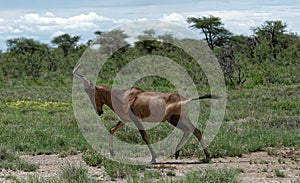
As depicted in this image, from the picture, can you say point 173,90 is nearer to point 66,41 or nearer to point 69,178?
point 69,178

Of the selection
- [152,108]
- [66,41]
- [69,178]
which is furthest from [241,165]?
[66,41]

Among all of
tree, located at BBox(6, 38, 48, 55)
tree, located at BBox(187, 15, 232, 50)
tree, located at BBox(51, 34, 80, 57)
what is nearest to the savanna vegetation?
tree, located at BBox(187, 15, 232, 50)

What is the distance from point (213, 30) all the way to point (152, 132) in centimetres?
2721

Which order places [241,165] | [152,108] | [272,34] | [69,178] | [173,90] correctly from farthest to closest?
[272,34] → [173,90] → [152,108] → [241,165] → [69,178]

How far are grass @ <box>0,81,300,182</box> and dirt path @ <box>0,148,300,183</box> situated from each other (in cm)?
17

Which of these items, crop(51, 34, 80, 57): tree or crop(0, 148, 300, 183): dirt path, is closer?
crop(0, 148, 300, 183): dirt path

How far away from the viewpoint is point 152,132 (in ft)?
36.4

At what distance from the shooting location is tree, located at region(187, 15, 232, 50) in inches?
1463

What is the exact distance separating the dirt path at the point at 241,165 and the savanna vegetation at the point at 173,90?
208 mm

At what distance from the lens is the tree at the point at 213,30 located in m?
37.2

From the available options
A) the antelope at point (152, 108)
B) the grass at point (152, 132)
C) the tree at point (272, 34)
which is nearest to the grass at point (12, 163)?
the grass at point (152, 132)

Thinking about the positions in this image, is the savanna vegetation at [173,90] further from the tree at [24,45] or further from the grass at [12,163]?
the tree at [24,45]

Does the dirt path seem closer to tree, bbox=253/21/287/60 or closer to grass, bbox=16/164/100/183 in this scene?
grass, bbox=16/164/100/183

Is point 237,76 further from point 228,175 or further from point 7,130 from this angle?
point 228,175
